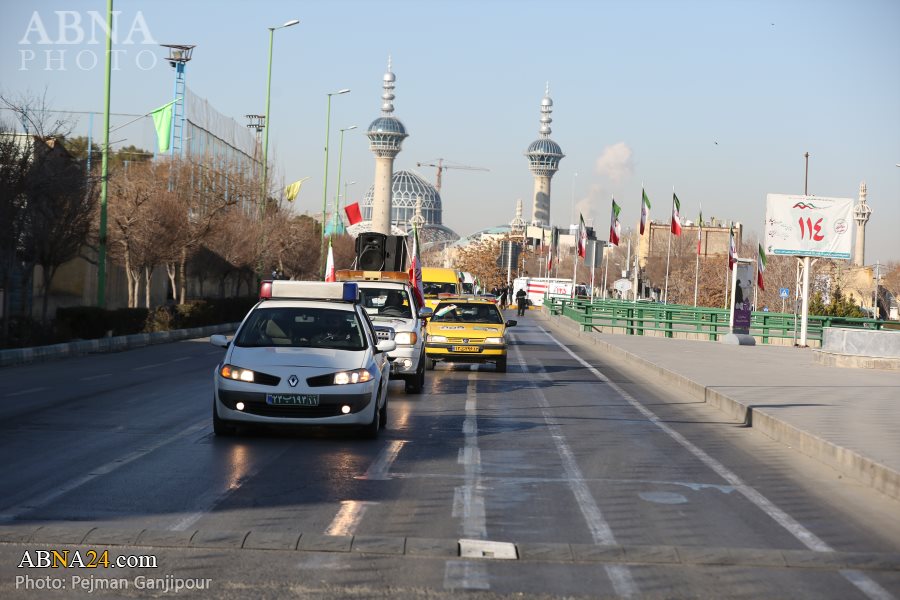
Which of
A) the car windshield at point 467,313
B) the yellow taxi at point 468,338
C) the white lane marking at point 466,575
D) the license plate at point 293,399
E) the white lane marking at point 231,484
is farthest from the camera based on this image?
the car windshield at point 467,313

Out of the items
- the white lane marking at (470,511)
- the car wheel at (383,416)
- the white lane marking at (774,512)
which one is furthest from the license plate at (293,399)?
the white lane marking at (774,512)

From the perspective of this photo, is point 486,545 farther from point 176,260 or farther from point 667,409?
point 176,260

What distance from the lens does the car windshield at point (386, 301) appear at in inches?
846

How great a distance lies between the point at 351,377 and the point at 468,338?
12474 millimetres

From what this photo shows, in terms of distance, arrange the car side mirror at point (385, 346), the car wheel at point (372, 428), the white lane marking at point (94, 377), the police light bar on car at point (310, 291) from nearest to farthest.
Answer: the car wheel at point (372, 428) → the car side mirror at point (385, 346) → the police light bar on car at point (310, 291) → the white lane marking at point (94, 377)

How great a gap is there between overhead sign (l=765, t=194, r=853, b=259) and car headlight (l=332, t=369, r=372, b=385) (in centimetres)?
3208

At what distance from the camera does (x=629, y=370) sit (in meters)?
28.1

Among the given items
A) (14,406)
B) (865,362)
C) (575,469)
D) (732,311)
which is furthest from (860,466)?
(732,311)

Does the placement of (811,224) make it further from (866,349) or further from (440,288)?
(440,288)

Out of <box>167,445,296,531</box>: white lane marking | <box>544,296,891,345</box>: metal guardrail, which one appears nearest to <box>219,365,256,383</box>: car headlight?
<box>167,445,296,531</box>: white lane marking

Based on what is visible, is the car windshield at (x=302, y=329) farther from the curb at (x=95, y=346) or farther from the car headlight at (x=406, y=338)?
the curb at (x=95, y=346)

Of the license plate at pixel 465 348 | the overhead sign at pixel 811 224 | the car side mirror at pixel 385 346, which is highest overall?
the overhead sign at pixel 811 224

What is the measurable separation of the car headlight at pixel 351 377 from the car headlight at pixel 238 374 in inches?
34.6

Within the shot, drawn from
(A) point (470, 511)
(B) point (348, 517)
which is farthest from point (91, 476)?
(A) point (470, 511)
